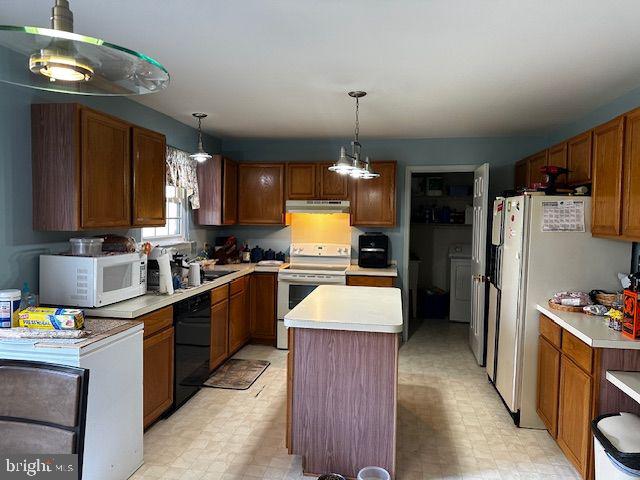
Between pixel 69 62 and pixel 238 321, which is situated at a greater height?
pixel 69 62

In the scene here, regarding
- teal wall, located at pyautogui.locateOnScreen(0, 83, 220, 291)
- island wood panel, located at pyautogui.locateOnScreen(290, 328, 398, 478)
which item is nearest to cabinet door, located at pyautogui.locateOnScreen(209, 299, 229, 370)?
teal wall, located at pyautogui.locateOnScreen(0, 83, 220, 291)

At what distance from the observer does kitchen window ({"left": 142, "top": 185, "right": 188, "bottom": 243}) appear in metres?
4.29

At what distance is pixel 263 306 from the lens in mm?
4895

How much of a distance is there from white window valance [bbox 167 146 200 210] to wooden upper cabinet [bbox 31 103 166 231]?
1.21 metres

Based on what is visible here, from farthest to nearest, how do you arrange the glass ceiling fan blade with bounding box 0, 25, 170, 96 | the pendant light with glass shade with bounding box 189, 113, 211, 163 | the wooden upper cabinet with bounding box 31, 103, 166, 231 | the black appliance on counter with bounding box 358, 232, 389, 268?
the black appliance on counter with bounding box 358, 232, 389, 268
the pendant light with glass shade with bounding box 189, 113, 211, 163
the wooden upper cabinet with bounding box 31, 103, 166, 231
the glass ceiling fan blade with bounding box 0, 25, 170, 96

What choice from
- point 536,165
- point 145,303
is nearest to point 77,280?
point 145,303

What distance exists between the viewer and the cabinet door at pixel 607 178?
2625mm

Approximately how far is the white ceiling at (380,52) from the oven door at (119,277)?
1281 mm

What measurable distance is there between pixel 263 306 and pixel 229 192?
138 cm

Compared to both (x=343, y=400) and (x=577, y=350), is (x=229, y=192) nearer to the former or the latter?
(x=343, y=400)

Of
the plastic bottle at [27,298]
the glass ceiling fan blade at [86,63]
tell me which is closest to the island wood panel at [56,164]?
the plastic bottle at [27,298]

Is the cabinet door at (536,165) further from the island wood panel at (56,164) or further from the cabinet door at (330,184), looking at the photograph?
the island wood panel at (56,164)

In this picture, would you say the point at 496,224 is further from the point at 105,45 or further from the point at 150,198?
the point at 105,45

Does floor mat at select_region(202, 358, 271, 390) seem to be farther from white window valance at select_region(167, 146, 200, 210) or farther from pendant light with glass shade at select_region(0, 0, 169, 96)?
pendant light with glass shade at select_region(0, 0, 169, 96)
